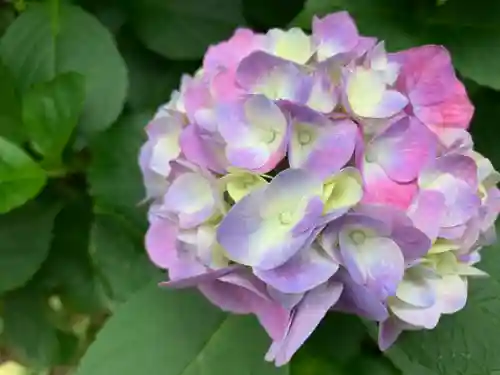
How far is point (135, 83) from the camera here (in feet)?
2.13

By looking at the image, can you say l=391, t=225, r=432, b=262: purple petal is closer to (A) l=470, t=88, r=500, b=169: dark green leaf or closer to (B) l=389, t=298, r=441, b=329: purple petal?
(B) l=389, t=298, r=441, b=329: purple petal

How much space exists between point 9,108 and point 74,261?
131mm

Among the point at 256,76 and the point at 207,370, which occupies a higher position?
the point at 256,76

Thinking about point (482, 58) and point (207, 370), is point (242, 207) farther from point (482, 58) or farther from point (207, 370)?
point (482, 58)

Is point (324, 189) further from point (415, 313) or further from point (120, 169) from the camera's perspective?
point (120, 169)

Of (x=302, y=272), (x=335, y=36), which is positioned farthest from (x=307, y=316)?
(x=335, y=36)

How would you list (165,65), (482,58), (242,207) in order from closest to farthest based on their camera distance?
(242,207)
(482,58)
(165,65)

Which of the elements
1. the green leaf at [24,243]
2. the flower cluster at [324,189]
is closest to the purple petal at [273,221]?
the flower cluster at [324,189]

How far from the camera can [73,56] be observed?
59cm

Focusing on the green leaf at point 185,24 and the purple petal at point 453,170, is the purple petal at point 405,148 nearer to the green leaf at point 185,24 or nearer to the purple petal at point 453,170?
the purple petal at point 453,170

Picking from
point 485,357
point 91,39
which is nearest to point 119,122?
point 91,39

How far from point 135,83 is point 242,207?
10.1 inches

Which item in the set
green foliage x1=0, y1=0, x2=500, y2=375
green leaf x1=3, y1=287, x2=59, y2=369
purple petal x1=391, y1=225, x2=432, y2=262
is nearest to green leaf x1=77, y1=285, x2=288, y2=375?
green foliage x1=0, y1=0, x2=500, y2=375

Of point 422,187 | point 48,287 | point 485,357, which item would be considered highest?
point 422,187
